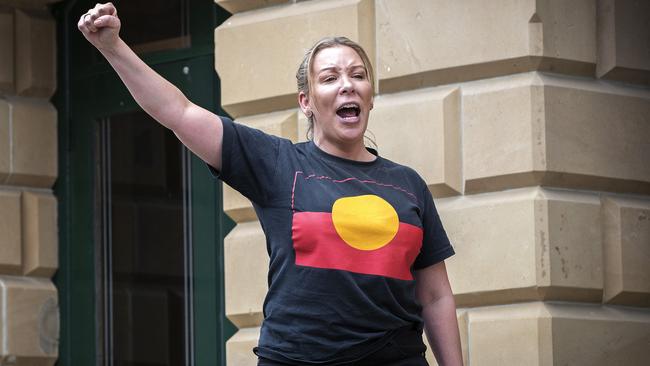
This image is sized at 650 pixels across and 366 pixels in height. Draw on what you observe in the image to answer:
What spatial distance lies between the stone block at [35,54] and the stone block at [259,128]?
166cm

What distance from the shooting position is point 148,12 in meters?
7.48

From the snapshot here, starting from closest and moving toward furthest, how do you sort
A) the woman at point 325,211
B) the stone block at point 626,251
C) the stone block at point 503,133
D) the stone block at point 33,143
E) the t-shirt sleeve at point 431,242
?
the woman at point 325,211 < the t-shirt sleeve at point 431,242 < the stone block at point 503,133 < the stone block at point 626,251 < the stone block at point 33,143

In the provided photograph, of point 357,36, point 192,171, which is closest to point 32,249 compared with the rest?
point 192,171

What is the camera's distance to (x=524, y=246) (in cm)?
564

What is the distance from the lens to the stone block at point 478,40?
5.75 m

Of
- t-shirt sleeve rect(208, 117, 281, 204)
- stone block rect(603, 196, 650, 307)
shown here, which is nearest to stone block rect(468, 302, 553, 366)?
stone block rect(603, 196, 650, 307)

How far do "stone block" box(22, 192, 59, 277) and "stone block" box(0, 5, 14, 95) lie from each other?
1.79ft

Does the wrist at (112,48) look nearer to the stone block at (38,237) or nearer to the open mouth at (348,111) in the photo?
the open mouth at (348,111)

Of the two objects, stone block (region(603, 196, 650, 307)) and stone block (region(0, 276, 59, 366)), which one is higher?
stone block (region(603, 196, 650, 307))

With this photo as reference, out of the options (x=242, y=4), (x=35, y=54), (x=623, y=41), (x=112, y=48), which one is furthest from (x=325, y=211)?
(x=35, y=54)

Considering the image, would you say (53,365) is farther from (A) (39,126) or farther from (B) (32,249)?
(A) (39,126)

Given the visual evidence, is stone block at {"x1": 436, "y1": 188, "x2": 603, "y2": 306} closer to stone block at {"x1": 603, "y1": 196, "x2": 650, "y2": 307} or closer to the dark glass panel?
stone block at {"x1": 603, "y1": 196, "x2": 650, "y2": 307}

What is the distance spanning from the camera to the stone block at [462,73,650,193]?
5.71 metres

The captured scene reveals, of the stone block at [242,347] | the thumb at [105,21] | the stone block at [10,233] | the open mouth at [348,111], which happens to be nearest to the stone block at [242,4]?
the stone block at [242,347]
